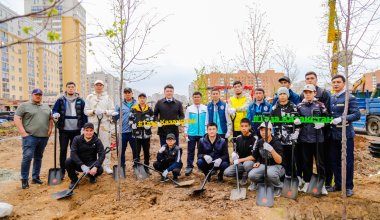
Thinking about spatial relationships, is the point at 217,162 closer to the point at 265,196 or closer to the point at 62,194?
the point at 265,196

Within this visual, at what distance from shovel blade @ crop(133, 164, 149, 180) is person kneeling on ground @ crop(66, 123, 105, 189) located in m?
0.70

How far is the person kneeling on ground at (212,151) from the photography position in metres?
4.90

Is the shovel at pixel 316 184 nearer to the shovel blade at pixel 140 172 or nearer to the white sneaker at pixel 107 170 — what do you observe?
the shovel blade at pixel 140 172

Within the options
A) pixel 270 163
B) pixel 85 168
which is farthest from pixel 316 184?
pixel 85 168

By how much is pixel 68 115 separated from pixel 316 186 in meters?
4.58

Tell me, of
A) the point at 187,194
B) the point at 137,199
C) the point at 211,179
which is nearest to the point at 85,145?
the point at 137,199

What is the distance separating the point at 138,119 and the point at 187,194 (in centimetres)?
192

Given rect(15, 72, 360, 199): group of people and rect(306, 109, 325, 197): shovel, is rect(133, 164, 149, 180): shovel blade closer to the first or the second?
rect(15, 72, 360, 199): group of people

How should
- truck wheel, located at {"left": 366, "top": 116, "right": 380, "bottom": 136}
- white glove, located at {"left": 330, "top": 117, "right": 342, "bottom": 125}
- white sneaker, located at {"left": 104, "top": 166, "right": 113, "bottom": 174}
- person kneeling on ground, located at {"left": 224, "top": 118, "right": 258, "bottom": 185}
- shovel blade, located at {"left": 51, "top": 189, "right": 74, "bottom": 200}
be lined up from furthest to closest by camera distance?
truck wheel, located at {"left": 366, "top": 116, "right": 380, "bottom": 136} → white sneaker, located at {"left": 104, "top": 166, "right": 113, "bottom": 174} → person kneeling on ground, located at {"left": 224, "top": 118, "right": 258, "bottom": 185} → shovel blade, located at {"left": 51, "top": 189, "right": 74, "bottom": 200} → white glove, located at {"left": 330, "top": 117, "right": 342, "bottom": 125}

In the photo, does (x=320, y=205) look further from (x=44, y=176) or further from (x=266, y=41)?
(x=266, y=41)

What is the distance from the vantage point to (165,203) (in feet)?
13.2

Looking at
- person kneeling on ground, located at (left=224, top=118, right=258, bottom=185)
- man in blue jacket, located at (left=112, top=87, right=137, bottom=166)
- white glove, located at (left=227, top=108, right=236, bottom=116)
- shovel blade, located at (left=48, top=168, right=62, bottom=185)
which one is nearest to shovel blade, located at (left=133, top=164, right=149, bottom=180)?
man in blue jacket, located at (left=112, top=87, right=137, bottom=166)

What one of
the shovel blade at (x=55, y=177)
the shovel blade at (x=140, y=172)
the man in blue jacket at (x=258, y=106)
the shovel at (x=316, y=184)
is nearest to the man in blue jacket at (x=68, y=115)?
the shovel blade at (x=55, y=177)

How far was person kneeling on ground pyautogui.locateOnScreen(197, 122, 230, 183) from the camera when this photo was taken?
4902 mm
